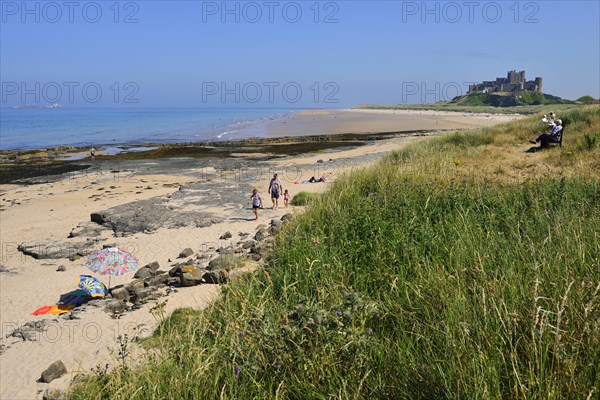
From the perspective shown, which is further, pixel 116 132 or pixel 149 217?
pixel 116 132

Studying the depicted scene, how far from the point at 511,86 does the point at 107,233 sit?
130901 mm

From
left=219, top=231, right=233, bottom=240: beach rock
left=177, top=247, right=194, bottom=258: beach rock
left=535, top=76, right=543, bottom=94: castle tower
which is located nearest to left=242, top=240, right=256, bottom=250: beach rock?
left=219, top=231, right=233, bottom=240: beach rock

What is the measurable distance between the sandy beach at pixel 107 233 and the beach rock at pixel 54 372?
0.40ft

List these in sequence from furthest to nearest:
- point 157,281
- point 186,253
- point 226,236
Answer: point 226,236 → point 186,253 → point 157,281

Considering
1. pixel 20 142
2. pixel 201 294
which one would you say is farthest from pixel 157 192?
pixel 20 142

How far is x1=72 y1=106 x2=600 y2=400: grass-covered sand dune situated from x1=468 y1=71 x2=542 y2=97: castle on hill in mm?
118362

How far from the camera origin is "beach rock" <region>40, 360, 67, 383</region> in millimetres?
6207


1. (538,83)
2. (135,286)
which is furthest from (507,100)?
(135,286)

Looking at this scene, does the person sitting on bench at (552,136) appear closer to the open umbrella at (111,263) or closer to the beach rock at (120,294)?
the open umbrella at (111,263)

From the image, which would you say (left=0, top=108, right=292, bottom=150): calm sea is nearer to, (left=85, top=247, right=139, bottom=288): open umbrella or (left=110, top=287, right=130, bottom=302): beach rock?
(left=85, top=247, right=139, bottom=288): open umbrella

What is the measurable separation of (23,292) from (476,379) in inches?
400

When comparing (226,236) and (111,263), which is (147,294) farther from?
(226,236)

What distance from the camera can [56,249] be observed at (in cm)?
1272

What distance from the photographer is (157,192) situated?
68.3ft
